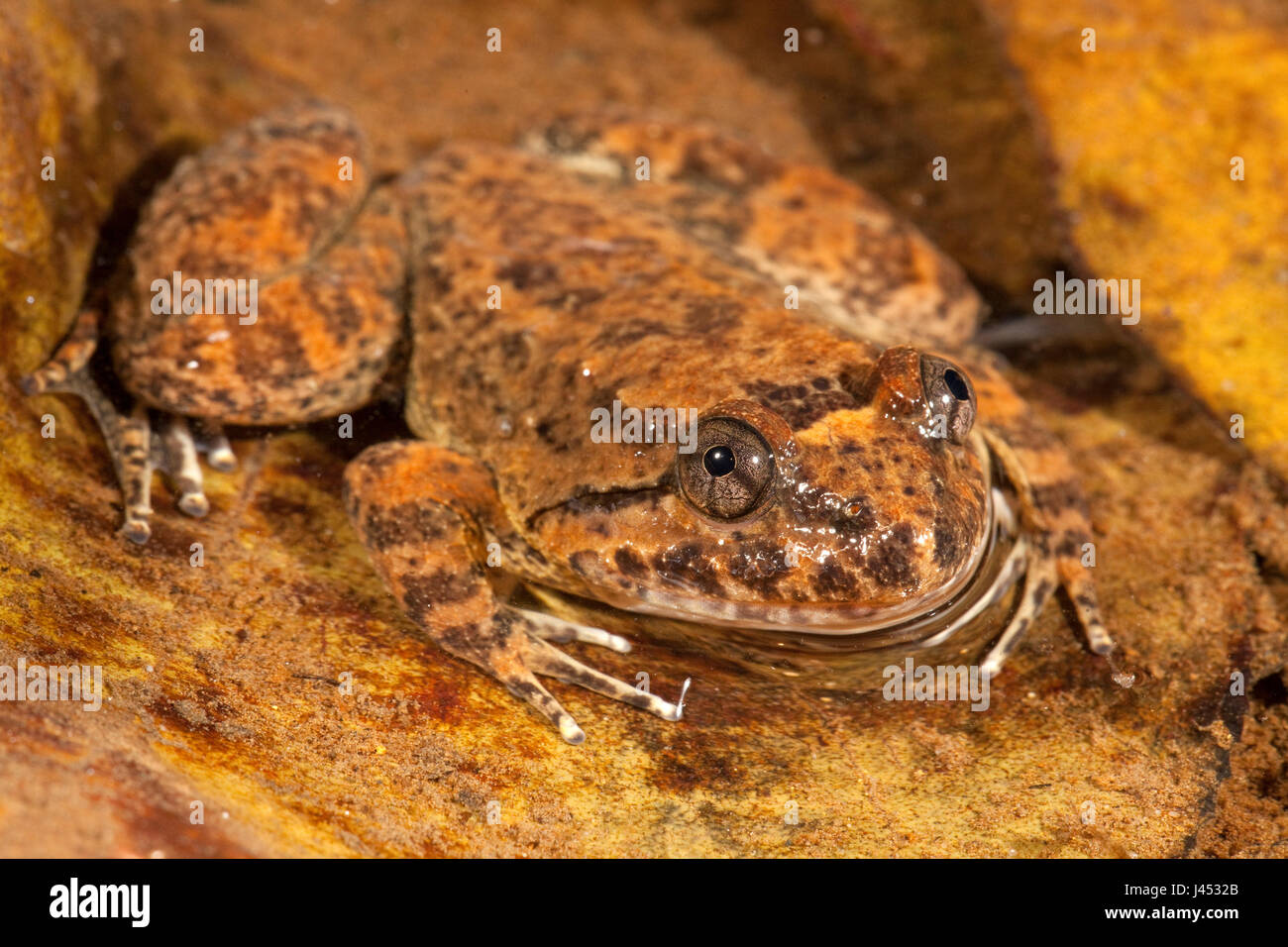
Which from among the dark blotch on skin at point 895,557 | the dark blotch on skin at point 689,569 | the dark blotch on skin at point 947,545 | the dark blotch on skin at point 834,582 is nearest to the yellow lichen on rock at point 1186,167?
the dark blotch on skin at point 947,545

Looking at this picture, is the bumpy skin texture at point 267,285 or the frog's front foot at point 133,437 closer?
the frog's front foot at point 133,437

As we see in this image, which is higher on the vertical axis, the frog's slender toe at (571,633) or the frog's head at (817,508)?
the frog's head at (817,508)

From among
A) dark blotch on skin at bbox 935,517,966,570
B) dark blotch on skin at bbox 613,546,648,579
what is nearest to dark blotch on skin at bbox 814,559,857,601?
dark blotch on skin at bbox 935,517,966,570

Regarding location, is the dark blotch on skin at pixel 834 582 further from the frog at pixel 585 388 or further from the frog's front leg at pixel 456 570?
the frog's front leg at pixel 456 570

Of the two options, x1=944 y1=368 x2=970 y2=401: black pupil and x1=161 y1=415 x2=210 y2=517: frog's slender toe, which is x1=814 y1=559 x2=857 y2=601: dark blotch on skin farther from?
x1=161 y1=415 x2=210 y2=517: frog's slender toe

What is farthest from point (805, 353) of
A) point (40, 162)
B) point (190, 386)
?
point (40, 162)
